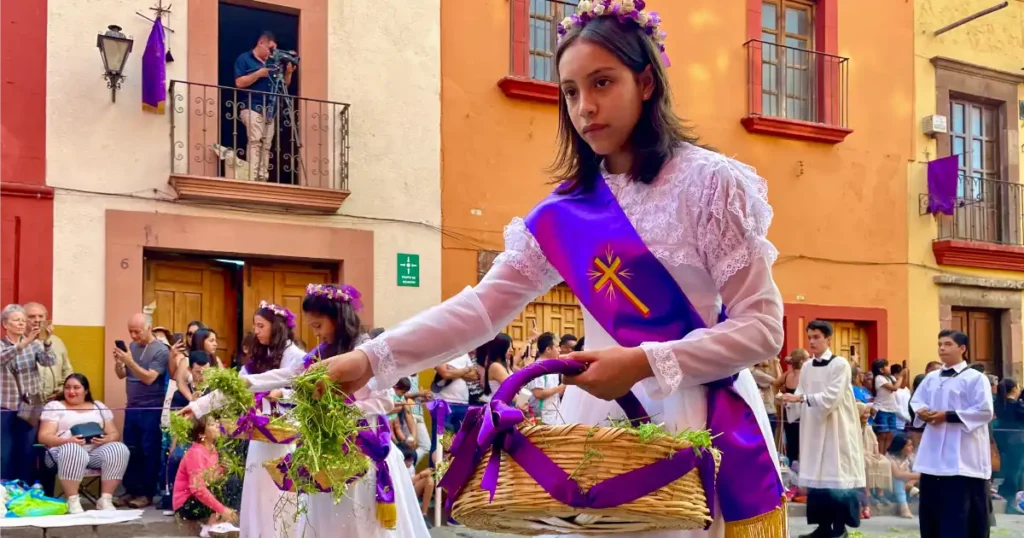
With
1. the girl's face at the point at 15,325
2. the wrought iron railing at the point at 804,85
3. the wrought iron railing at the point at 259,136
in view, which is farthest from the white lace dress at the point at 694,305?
the wrought iron railing at the point at 804,85

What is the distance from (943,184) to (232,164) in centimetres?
1094

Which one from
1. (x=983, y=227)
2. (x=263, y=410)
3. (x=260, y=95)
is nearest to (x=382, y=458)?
(x=263, y=410)

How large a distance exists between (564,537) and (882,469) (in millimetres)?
9318

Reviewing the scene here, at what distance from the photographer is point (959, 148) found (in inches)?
703

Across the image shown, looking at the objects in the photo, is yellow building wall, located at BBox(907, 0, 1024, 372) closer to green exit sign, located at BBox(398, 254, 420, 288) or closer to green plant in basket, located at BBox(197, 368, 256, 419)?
green exit sign, located at BBox(398, 254, 420, 288)

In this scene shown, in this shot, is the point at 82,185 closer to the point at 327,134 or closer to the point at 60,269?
the point at 60,269

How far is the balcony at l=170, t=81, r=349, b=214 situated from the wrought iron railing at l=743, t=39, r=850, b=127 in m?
6.77

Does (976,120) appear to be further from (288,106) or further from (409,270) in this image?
(288,106)

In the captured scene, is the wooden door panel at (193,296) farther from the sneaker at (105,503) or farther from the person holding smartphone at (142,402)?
the sneaker at (105,503)

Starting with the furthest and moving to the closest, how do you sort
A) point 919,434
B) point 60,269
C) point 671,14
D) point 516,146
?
point 671,14
point 516,146
point 60,269
point 919,434

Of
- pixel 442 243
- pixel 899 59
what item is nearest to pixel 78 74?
pixel 442 243

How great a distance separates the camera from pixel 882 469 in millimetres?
10703

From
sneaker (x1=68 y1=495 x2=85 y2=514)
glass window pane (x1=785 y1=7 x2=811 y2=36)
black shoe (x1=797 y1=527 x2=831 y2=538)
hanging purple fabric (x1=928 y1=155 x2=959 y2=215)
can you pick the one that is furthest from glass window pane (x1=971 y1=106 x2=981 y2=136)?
sneaker (x1=68 y1=495 x2=85 y2=514)

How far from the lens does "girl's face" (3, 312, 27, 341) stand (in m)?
9.87
